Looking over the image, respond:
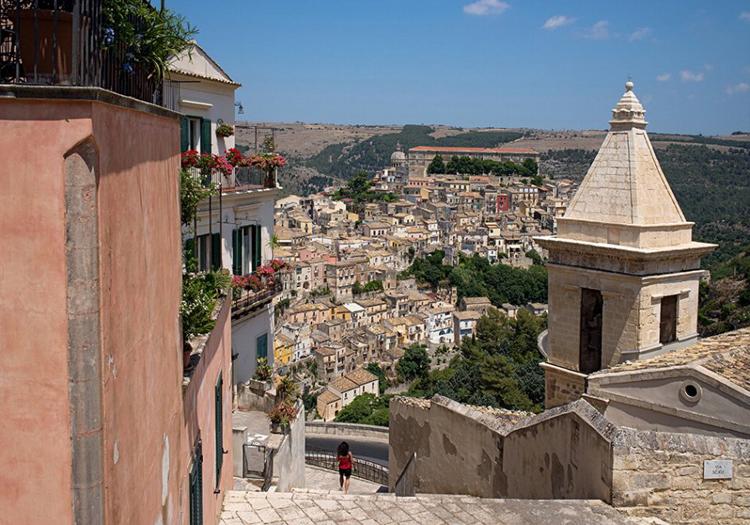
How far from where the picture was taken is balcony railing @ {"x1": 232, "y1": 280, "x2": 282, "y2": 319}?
44.8 ft

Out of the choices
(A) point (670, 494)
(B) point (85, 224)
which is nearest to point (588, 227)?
(A) point (670, 494)

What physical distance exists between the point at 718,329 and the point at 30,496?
2135 inches

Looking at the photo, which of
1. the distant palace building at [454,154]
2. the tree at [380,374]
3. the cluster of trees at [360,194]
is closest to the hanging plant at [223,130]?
the tree at [380,374]

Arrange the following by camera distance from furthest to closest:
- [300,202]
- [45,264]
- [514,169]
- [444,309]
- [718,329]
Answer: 1. [514,169]
2. [300,202]
3. [444,309]
4. [718,329]
5. [45,264]

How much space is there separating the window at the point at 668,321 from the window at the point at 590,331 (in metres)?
0.91

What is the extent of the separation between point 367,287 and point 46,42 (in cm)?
10650

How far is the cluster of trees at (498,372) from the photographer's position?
54353mm

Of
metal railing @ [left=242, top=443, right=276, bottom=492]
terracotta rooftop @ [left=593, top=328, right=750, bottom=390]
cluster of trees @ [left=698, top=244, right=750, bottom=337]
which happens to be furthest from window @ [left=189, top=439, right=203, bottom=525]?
cluster of trees @ [left=698, top=244, right=750, bottom=337]

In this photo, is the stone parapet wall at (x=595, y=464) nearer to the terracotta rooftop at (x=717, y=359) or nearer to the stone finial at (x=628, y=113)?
the terracotta rooftop at (x=717, y=359)

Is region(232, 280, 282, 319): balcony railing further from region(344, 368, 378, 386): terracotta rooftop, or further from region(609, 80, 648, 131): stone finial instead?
region(344, 368, 378, 386): terracotta rooftop

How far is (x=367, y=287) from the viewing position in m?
110

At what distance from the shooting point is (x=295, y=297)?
10781 cm

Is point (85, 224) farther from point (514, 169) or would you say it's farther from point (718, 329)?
point (514, 169)

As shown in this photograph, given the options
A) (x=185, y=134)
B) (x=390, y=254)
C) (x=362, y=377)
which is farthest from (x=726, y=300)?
(x=390, y=254)
